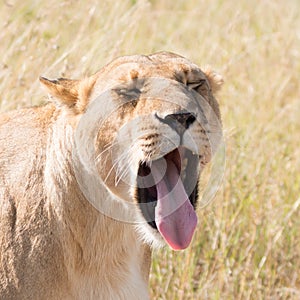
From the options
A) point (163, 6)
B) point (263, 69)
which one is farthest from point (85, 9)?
→ point (163, 6)

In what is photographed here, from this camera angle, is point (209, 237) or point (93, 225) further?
point (209, 237)

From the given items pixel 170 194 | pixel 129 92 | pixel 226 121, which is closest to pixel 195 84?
pixel 129 92

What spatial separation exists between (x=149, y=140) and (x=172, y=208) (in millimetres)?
222

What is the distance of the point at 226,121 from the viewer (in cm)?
450

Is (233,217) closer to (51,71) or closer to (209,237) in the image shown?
(209,237)

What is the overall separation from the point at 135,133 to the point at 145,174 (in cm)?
14

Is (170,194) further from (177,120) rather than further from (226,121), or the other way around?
(226,121)

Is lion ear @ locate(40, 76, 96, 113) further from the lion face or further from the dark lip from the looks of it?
the dark lip

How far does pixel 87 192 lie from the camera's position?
265 centimetres

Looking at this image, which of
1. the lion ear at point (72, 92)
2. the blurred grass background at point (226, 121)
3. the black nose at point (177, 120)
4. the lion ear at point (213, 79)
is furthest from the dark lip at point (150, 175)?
the blurred grass background at point (226, 121)

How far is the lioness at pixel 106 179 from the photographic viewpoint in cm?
254

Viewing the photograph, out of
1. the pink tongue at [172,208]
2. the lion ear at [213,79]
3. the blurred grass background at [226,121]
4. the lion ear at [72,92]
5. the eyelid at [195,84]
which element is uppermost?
the eyelid at [195,84]

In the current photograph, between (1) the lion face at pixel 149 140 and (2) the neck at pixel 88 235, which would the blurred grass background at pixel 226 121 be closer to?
(2) the neck at pixel 88 235

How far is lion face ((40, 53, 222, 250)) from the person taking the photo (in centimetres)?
251
